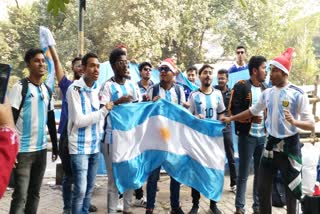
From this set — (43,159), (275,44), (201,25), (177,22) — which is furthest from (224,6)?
(43,159)

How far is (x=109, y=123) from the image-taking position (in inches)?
182

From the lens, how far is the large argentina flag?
4.75 metres

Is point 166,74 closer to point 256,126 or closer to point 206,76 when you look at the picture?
point 206,76

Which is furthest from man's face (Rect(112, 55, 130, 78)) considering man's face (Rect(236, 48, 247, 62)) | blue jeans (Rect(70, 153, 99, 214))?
man's face (Rect(236, 48, 247, 62))

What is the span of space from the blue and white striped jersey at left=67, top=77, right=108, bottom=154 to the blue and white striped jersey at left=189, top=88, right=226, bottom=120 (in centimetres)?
141

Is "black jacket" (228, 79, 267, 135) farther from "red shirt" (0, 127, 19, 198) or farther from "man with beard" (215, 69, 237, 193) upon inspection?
"red shirt" (0, 127, 19, 198)

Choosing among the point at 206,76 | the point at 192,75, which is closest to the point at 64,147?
the point at 206,76

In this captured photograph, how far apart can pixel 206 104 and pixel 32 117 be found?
2.24 m

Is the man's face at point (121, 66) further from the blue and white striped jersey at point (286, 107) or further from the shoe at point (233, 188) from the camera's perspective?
the shoe at point (233, 188)

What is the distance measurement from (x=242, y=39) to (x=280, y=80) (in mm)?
19587

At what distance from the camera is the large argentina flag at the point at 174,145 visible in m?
4.75

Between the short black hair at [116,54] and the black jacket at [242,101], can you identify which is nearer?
the short black hair at [116,54]

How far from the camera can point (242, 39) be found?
23062 mm

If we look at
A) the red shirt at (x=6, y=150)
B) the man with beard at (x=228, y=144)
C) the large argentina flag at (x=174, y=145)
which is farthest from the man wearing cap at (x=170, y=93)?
the red shirt at (x=6, y=150)
